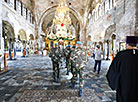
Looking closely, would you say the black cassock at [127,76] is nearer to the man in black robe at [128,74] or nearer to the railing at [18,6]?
the man in black robe at [128,74]

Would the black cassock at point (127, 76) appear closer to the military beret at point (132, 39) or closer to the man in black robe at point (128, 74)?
the man in black robe at point (128, 74)

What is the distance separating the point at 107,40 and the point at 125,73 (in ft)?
37.2

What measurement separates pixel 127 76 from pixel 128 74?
0.04 meters

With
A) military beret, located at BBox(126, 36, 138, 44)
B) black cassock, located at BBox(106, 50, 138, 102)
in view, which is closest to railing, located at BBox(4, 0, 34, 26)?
military beret, located at BBox(126, 36, 138, 44)

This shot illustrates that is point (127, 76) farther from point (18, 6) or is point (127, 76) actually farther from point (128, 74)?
point (18, 6)

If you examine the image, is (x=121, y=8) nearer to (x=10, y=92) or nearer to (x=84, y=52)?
(x=84, y=52)

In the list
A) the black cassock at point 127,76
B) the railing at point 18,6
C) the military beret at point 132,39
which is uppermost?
the railing at point 18,6

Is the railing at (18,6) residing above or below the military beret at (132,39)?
above

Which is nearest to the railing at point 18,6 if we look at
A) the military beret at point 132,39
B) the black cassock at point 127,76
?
the military beret at point 132,39

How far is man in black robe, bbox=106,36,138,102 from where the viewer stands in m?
1.74

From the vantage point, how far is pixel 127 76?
5.72 feet

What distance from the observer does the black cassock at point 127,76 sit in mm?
1738

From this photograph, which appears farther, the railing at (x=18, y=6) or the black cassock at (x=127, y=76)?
the railing at (x=18, y=6)

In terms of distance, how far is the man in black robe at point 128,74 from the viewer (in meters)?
1.74
